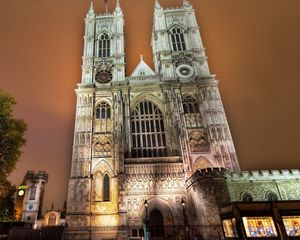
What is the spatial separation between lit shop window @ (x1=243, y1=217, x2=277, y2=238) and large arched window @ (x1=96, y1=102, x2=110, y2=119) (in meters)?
20.9

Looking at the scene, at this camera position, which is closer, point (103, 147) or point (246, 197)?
point (246, 197)

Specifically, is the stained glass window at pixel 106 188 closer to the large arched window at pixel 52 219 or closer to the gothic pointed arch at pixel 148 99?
the gothic pointed arch at pixel 148 99

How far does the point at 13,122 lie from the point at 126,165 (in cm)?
1130

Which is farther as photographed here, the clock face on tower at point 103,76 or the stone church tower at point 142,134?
the clock face on tower at point 103,76

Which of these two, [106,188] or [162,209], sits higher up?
[106,188]

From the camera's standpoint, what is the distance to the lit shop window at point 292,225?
9.27m

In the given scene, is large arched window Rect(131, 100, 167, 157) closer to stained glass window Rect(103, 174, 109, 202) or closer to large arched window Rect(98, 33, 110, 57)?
stained glass window Rect(103, 174, 109, 202)

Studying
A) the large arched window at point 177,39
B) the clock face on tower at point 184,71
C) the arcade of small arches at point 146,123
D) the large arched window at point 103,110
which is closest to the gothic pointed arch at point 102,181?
the arcade of small arches at point 146,123

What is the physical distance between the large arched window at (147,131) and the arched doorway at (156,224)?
6485mm

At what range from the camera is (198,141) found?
25.2 meters

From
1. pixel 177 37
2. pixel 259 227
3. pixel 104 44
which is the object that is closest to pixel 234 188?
pixel 259 227

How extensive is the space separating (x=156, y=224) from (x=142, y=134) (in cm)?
1023

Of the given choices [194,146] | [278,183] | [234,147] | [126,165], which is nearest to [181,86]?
[194,146]

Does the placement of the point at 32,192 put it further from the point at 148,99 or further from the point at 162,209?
the point at 162,209
